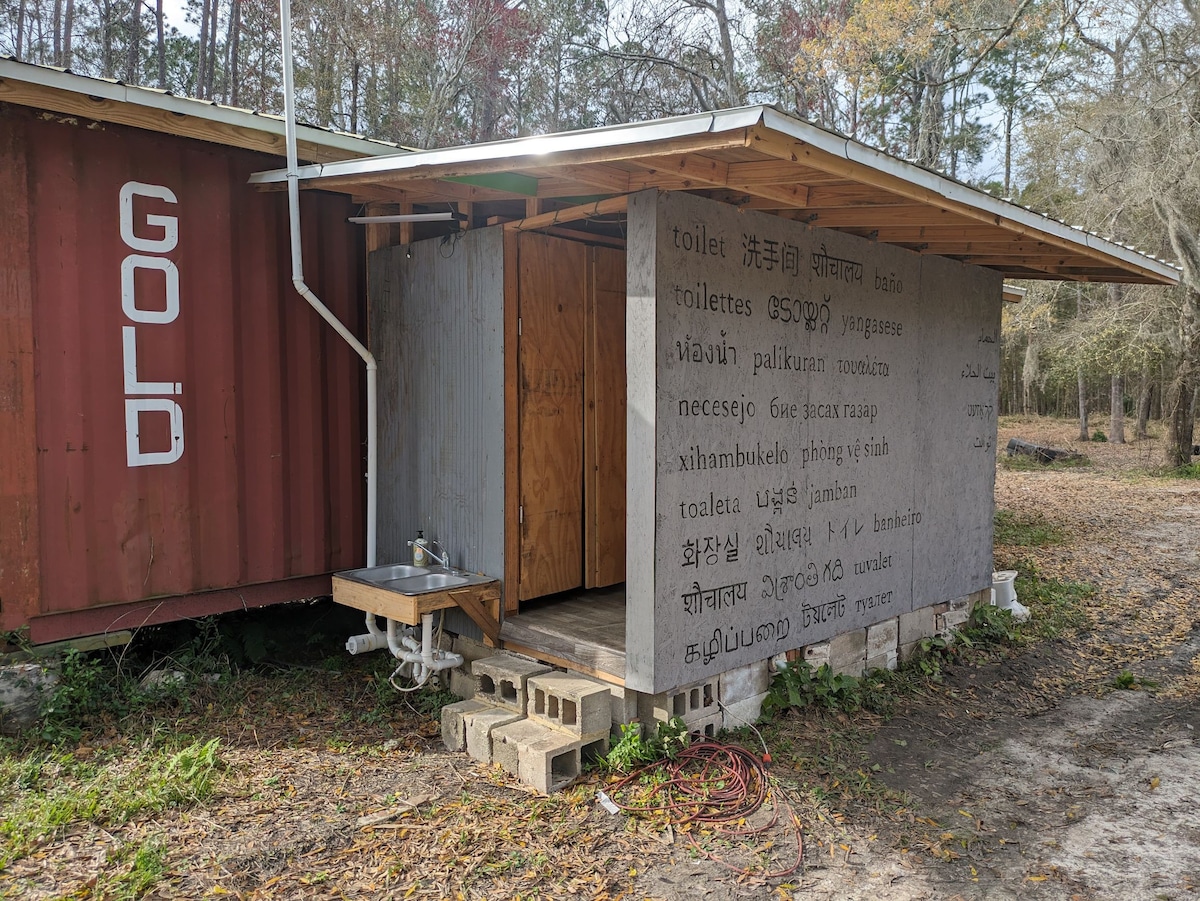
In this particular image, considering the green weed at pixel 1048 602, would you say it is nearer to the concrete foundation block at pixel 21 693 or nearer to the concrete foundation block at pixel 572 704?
the concrete foundation block at pixel 572 704

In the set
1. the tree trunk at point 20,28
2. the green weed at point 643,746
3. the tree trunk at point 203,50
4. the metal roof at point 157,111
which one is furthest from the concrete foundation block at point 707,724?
the tree trunk at point 20,28

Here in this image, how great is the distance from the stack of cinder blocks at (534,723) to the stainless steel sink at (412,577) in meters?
0.50

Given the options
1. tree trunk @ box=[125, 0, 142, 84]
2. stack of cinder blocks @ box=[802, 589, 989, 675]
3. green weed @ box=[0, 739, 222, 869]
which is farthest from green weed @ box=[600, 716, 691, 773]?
tree trunk @ box=[125, 0, 142, 84]

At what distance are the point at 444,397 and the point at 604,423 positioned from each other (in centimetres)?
105

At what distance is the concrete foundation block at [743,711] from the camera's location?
4465 mm

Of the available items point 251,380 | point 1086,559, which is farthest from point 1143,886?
point 1086,559

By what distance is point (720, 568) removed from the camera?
436 centimetres

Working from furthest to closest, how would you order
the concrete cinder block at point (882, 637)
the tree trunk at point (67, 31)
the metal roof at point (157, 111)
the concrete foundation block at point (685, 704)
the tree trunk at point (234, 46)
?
the tree trunk at point (234, 46)
the tree trunk at point (67, 31)
the concrete cinder block at point (882, 637)
the concrete foundation block at point (685, 704)
the metal roof at point (157, 111)

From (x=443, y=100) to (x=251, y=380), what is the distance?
12817 millimetres

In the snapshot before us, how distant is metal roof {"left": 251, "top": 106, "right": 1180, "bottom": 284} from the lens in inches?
124

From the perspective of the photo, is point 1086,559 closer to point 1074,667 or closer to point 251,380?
point 1074,667

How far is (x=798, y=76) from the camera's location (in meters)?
16.9

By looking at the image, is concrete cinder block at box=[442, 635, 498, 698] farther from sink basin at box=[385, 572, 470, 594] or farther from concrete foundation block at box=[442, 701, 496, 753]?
sink basin at box=[385, 572, 470, 594]

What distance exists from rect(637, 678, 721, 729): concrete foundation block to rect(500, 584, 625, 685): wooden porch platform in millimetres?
205
